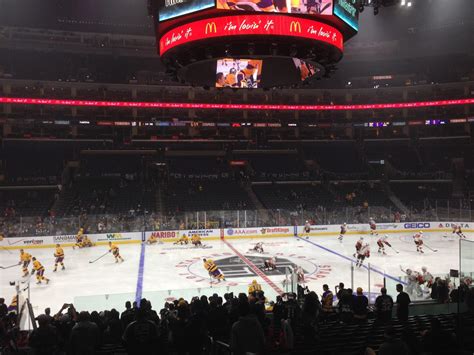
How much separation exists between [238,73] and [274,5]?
13.1 ft

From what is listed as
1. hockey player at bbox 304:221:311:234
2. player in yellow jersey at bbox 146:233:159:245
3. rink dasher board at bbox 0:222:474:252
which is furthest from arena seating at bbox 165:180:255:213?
hockey player at bbox 304:221:311:234

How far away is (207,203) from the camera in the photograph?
111ft

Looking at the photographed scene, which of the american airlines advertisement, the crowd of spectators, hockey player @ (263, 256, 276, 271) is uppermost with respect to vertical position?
the american airlines advertisement

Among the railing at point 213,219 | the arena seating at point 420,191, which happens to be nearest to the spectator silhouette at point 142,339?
the railing at point 213,219

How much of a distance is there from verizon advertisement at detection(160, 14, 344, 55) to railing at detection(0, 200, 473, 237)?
18.9 m

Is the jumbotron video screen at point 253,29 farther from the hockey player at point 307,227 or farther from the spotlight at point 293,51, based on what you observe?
the hockey player at point 307,227

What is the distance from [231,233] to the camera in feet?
94.9

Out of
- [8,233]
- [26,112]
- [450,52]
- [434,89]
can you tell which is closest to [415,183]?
[434,89]

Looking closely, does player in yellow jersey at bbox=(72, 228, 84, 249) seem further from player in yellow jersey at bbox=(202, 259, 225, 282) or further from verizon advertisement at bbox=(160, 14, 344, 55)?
verizon advertisement at bbox=(160, 14, 344, 55)

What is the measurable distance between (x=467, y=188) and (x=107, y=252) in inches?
1179

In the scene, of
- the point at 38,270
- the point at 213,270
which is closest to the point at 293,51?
the point at 213,270

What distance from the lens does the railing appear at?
25.9 m

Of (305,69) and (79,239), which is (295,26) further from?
(79,239)

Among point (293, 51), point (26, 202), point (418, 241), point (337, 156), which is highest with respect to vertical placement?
point (337, 156)
